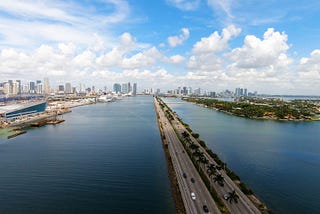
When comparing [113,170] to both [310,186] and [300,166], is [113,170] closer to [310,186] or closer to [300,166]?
[310,186]

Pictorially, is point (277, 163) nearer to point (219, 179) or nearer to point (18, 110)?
point (219, 179)

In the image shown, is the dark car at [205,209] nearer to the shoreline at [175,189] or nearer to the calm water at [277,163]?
the shoreline at [175,189]

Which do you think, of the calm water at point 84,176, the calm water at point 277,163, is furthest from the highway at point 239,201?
the calm water at point 84,176

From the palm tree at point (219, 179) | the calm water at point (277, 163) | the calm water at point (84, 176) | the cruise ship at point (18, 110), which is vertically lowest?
the calm water at point (84, 176)

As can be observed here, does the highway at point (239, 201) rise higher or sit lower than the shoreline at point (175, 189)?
higher

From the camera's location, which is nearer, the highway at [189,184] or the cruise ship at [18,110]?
the highway at [189,184]

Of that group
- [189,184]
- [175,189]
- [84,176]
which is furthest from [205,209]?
[84,176]

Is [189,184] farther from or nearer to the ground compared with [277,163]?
farther from the ground
